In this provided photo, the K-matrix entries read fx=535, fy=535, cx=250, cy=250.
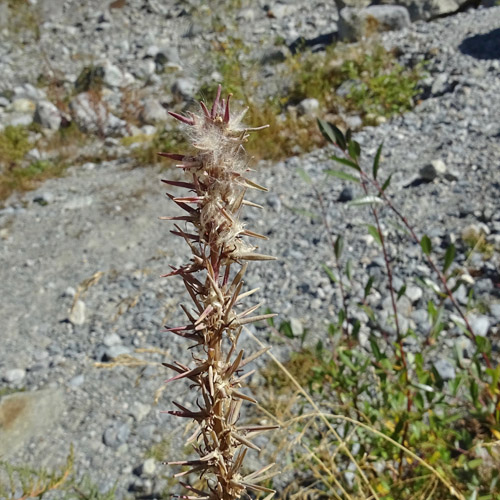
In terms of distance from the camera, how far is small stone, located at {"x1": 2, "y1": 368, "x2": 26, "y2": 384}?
3402 millimetres

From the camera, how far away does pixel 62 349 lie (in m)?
3.60

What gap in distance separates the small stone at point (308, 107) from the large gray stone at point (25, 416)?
4121mm

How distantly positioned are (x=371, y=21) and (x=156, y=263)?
528cm

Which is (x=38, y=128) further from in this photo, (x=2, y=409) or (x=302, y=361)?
(x=302, y=361)

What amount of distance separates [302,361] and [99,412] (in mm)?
1205

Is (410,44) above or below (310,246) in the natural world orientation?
above

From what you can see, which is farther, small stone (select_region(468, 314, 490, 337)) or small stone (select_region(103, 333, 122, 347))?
small stone (select_region(103, 333, 122, 347))

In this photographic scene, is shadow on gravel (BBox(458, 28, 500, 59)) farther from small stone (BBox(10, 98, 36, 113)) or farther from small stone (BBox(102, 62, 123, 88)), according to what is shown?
small stone (BBox(10, 98, 36, 113))

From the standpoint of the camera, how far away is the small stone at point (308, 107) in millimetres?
6035

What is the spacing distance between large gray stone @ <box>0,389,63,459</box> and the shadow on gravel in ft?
18.5

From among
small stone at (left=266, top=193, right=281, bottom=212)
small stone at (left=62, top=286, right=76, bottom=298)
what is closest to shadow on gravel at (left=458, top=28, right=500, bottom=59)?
small stone at (left=266, top=193, right=281, bottom=212)

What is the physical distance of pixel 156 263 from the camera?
432 cm

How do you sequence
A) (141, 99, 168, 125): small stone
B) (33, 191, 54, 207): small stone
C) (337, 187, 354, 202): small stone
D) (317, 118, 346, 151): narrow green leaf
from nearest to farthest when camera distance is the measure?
(317, 118, 346, 151): narrow green leaf
(337, 187, 354, 202): small stone
(33, 191, 54, 207): small stone
(141, 99, 168, 125): small stone

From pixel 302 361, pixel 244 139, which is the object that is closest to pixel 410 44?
pixel 302 361
